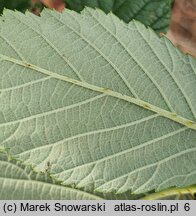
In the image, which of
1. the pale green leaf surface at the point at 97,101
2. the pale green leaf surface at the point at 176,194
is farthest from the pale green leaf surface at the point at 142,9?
the pale green leaf surface at the point at 176,194

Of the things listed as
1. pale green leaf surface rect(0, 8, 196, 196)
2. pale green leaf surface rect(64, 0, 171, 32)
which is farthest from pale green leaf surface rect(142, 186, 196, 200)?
pale green leaf surface rect(64, 0, 171, 32)

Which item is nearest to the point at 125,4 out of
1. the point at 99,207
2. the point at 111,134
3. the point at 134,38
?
the point at 134,38

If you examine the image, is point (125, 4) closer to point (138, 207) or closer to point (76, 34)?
point (76, 34)

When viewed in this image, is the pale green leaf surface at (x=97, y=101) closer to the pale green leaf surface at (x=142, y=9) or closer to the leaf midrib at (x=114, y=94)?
the leaf midrib at (x=114, y=94)

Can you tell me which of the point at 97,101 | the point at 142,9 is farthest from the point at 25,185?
the point at 142,9

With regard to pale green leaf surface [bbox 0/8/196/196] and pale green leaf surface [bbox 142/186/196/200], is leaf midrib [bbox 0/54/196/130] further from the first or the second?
pale green leaf surface [bbox 142/186/196/200]
